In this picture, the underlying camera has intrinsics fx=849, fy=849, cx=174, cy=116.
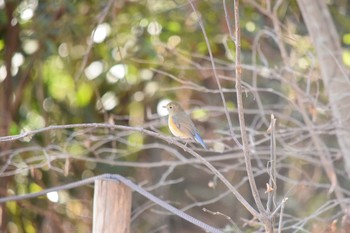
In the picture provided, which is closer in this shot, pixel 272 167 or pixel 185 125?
pixel 272 167

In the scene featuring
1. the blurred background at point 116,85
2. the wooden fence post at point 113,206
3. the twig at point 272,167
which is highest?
the twig at point 272,167

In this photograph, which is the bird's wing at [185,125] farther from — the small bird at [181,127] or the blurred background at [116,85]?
the blurred background at [116,85]

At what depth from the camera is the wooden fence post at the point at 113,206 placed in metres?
2.79

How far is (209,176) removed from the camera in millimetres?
6941

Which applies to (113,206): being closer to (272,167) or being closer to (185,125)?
(272,167)

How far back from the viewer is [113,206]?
2785mm

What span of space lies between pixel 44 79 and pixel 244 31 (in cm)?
152

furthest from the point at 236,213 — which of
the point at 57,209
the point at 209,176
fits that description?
the point at 57,209

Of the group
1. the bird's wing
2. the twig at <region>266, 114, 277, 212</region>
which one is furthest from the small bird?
the twig at <region>266, 114, 277, 212</region>

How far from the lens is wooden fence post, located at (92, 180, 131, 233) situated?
279 cm

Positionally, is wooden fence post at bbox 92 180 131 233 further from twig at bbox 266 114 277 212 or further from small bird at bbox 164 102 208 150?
small bird at bbox 164 102 208 150

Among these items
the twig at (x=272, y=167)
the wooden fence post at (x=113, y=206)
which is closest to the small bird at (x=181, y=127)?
the wooden fence post at (x=113, y=206)

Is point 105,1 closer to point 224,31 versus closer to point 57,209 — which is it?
point 224,31

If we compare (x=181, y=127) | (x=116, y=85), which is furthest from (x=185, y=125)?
(x=116, y=85)
